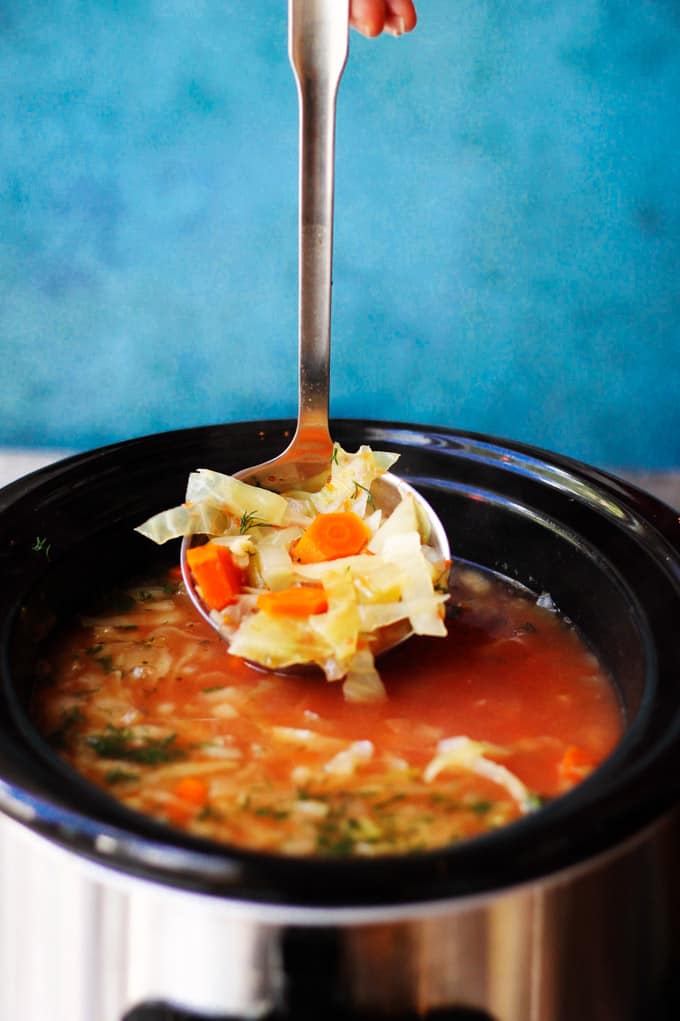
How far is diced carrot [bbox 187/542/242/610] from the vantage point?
180 centimetres

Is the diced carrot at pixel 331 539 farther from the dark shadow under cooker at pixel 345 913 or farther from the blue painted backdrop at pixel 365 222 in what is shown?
the blue painted backdrop at pixel 365 222

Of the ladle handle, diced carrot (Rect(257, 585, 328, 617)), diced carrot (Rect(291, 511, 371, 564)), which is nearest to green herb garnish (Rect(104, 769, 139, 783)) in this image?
diced carrot (Rect(257, 585, 328, 617))

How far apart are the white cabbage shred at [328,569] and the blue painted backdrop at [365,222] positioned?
1.41m

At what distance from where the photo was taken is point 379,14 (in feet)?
7.11

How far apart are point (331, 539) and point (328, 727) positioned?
0.38 meters

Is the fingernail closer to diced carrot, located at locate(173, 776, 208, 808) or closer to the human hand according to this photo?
the human hand

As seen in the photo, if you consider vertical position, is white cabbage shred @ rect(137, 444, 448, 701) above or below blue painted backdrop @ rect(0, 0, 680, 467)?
below

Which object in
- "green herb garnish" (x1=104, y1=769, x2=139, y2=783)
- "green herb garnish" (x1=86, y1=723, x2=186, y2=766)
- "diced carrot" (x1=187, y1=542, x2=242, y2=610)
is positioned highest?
"diced carrot" (x1=187, y1=542, x2=242, y2=610)

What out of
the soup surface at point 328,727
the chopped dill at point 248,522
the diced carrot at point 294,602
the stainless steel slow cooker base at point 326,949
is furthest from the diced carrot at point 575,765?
the chopped dill at point 248,522

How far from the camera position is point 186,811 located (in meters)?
1.43

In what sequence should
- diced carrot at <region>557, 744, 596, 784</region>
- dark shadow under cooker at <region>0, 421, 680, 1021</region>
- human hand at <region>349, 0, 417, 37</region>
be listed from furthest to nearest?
human hand at <region>349, 0, 417, 37</region> < diced carrot at <region>557, 744, 596, 784</region> < dark shadow under cooker at <region>0, 421, 680, 1021</region>

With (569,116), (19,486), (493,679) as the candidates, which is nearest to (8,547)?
(19,486)

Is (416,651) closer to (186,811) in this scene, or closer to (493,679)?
(493,679)

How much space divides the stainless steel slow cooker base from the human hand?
69.4 inches
